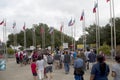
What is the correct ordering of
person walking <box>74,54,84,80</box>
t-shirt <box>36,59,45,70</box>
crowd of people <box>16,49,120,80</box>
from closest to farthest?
crowd of people <box>16,49,120,80</box> → person walking <box>74,54,84,80</box> → t-shirt <box>36,59,45,70</box>

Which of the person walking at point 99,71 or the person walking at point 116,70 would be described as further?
the person walking at point 99,71

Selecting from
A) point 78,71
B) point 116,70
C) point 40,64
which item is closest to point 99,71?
point 116,70

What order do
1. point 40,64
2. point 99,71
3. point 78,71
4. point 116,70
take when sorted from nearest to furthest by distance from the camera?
point 116,70 → point 99,71 → point 78,71 → point 40,64

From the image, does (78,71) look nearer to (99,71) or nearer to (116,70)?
(99,71)

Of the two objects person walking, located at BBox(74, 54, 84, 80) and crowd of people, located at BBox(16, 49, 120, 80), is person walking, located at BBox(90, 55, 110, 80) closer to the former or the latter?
crowd of people, located at BBox(16, 49, 120, 80)

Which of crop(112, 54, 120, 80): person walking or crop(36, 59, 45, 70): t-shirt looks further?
crop(36, 59, 45, 70): t-shirt

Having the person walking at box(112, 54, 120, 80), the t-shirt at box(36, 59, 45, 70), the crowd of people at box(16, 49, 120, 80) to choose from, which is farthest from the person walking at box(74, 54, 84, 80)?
the person walking at box(112, 54, 120, 80)

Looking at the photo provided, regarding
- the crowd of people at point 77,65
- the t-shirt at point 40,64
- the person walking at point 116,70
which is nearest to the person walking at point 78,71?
the crowd of people at point 77,65

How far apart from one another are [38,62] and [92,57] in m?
7.96

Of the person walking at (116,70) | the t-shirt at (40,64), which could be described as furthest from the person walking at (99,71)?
the t-shirt at (40,64)

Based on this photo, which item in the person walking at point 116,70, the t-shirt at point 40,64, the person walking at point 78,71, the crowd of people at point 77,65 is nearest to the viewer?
the person walking at point 116,70

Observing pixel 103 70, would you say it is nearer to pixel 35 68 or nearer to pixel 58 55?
pixel 35 68

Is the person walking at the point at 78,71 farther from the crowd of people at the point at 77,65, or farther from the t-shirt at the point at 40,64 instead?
the t-shirt at the point at 40,64

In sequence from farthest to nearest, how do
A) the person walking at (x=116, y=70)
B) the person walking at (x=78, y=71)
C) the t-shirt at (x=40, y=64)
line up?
1. the t-shirt at (x=40, y=64)
2. the person walking at (x=78, y=71)
3. the person walking at (x=116, y=70)
